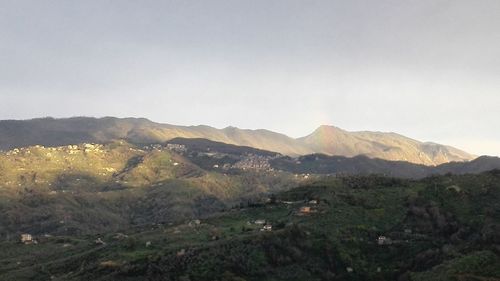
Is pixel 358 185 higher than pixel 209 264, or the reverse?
pixel 358 185

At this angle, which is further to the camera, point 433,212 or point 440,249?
point 433,212

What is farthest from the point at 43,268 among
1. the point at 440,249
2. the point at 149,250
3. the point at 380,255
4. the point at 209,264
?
the point at 440,249

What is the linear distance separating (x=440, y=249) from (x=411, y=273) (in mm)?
15311

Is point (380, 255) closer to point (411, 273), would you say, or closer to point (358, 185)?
point (411, 273)

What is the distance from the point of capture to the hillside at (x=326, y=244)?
107 metres

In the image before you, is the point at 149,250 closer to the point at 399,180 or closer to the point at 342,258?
the point at 342,258

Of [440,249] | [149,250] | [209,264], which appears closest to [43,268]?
[149,250]

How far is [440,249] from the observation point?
370 feet

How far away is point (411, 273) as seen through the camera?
100375mm

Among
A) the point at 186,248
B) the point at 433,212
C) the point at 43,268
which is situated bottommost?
the point at 43,268

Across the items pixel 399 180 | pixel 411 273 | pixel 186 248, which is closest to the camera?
pixel 411 273

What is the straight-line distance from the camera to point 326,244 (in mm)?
119000

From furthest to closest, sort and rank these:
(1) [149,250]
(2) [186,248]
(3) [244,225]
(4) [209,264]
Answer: (3) [244,225] → (1) [149,250] → (2) [186,248] → (4) [209,264]

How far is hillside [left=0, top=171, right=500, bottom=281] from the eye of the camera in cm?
10662
